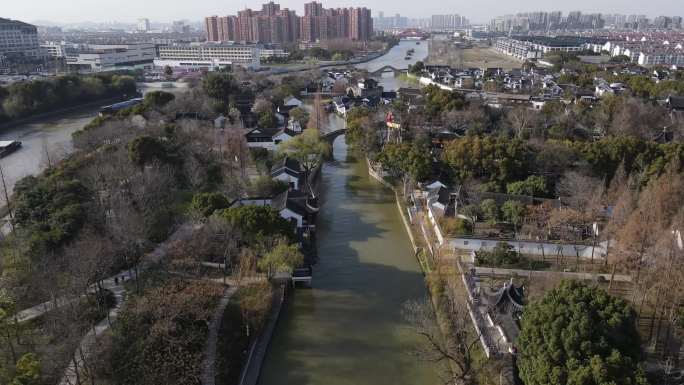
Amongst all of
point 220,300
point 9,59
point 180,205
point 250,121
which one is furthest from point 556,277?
point 9,59

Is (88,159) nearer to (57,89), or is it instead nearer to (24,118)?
(24,118)

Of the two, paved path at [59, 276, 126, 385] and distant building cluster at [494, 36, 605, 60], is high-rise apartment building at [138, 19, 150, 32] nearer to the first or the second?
distant building cluster at [494, 36, 605, 60]

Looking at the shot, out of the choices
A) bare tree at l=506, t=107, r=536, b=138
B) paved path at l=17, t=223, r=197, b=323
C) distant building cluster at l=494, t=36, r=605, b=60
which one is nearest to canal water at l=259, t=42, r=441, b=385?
paved path at l=17, t=223, r=197, b=323

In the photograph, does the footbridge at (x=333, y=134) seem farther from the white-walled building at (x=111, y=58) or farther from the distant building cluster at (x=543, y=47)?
the distant building cluster at (x=543, y=47)

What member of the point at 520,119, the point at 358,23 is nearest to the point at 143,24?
the point at 358,23

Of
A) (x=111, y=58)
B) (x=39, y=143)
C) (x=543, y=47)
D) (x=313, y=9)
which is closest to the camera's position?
(x=39, y=143)

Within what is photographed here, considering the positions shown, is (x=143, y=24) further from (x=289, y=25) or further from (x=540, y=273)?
(x=540, y=273)

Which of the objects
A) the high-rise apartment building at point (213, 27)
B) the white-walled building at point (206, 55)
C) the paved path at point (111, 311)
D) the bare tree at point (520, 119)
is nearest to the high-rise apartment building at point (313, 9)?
the high-rise apartment building at point (213, 27)
